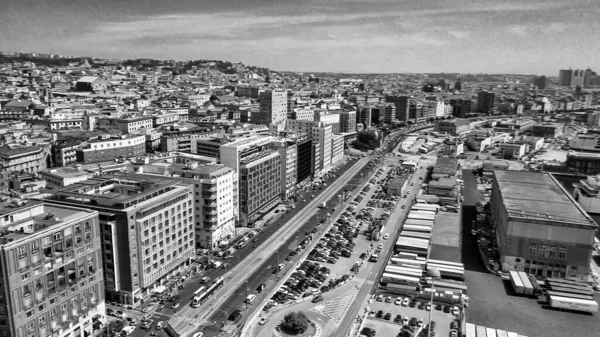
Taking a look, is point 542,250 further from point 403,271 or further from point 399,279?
point 399,279

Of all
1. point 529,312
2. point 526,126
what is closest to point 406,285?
point 529,312

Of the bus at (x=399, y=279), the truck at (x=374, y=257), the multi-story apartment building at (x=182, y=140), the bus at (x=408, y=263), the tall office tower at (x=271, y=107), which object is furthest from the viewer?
the tall office tower at (x=271, y=107)

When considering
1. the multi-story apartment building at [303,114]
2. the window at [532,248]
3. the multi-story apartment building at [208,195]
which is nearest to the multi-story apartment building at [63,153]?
the multi-story apartment building at [208,195]

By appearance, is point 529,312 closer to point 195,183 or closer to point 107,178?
point 195,183

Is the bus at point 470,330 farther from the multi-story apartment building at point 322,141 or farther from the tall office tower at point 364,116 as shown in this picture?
the tall office tower at point 364,116

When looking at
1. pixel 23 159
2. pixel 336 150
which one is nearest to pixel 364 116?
pixel 336 150

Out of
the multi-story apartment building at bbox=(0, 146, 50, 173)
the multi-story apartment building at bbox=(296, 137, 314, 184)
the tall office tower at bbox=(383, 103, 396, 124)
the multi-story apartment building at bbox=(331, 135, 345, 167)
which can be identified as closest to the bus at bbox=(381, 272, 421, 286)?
the multi-story apartment building at bbox=(296, 137, 314, 184)

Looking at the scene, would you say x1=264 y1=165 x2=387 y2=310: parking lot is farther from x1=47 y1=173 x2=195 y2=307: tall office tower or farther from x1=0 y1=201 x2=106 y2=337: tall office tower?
x1=0 y1=201 x2=106 y2=337: tall office tower
